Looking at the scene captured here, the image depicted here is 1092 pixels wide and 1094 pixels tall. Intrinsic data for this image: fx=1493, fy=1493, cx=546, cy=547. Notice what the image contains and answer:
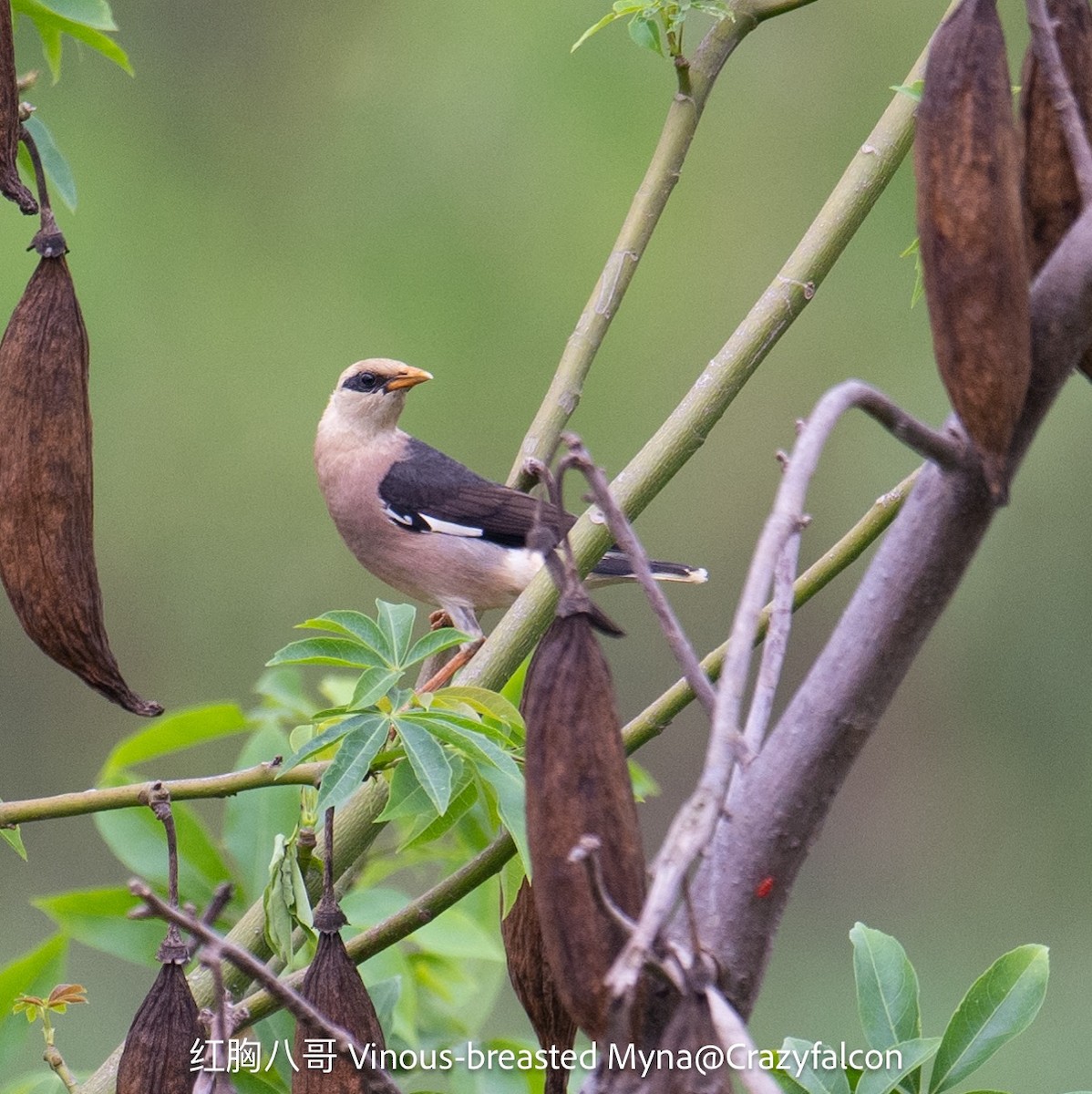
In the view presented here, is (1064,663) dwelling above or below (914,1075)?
below

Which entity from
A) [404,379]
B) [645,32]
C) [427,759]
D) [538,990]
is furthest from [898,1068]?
[404,379]

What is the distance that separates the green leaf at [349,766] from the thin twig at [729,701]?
0.43 metres

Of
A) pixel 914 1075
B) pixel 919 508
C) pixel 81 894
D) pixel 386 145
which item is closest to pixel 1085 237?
pixel 919 508

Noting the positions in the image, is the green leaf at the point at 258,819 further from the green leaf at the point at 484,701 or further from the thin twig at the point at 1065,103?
the thin twig at the point at 1065,103

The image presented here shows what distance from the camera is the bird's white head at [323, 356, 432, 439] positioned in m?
2.48

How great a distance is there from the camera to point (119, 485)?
3945 mm

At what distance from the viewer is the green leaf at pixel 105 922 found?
3.75 feet

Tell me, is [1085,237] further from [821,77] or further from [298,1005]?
[821,77]

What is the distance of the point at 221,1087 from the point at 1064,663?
4.15 metres

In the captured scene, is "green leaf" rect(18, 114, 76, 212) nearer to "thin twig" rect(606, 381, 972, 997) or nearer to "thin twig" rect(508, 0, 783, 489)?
"thin twig" rect(508, 0, 783, 489)

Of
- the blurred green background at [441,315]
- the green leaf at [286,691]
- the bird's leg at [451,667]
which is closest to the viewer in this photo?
the green leaf at [286,691]

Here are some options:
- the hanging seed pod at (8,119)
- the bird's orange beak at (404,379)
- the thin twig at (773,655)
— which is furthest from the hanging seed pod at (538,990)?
the bird's orange beak at (404,379)

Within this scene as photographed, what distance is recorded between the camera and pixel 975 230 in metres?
0.46

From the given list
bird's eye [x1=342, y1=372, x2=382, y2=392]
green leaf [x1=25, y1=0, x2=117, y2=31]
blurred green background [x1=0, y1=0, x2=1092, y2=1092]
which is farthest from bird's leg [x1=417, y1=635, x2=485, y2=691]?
blurred green background [x1=0, y1=0, x2=1092, y2=1092]
